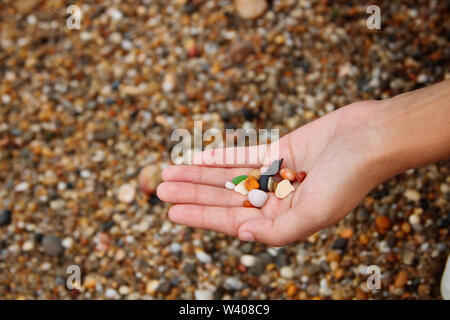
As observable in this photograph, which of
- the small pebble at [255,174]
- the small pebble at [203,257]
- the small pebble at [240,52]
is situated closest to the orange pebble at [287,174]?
the small pebble at [255,174]

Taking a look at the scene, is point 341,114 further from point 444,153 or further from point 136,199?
point 136,199

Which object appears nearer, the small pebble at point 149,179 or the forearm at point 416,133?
the forearm at point 416,133

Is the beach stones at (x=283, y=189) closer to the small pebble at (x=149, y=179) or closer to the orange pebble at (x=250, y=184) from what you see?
the orange pebble at (x=250, y=184)

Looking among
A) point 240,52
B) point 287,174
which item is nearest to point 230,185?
point 287,174

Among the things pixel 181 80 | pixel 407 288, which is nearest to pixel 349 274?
pixel 407 288

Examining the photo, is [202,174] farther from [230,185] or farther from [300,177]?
[300,177]

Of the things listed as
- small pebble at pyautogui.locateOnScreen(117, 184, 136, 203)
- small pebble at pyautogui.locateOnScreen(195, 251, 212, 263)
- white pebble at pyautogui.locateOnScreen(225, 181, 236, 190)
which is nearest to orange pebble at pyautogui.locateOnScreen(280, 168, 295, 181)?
white pebble at pyautogui.locateOnScreen(225, 181, 236, 190)

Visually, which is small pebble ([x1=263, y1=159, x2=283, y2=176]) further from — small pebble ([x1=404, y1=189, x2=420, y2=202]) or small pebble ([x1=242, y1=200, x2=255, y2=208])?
small pebble ([x1=404, y1=189, x2=420, y2=202])
